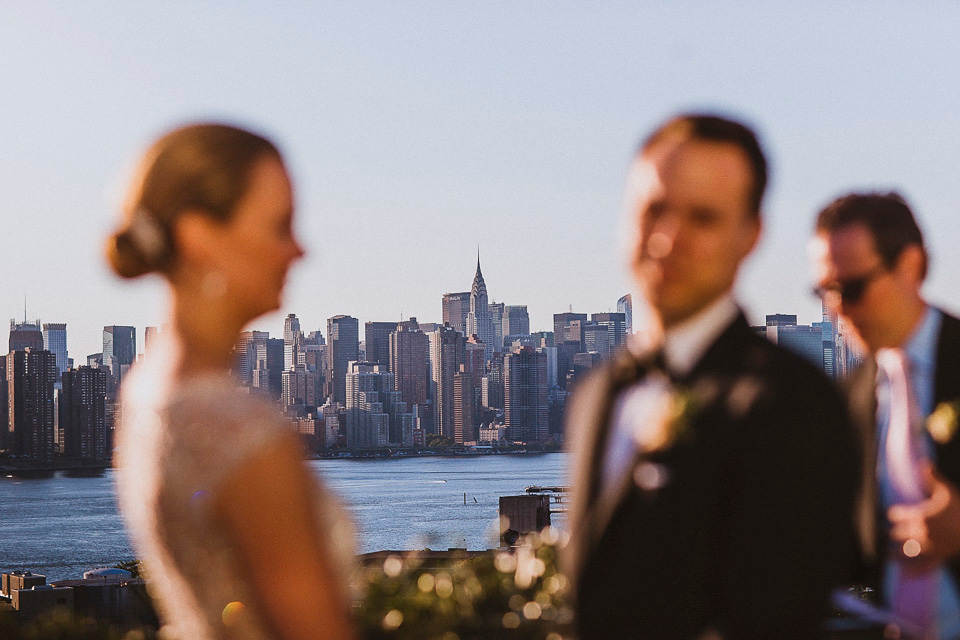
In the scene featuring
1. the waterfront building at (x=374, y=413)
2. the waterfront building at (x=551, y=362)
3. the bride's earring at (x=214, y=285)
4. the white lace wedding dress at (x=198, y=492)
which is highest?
the bride's earring at (x=214, y=285)

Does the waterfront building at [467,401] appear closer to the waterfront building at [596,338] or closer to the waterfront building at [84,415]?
the waterfront building at [596,338]

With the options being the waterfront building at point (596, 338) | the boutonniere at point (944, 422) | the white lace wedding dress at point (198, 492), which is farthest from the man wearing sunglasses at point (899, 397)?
the waterfront building at point (596, 338)

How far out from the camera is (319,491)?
1.72m

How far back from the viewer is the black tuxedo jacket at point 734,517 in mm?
1615

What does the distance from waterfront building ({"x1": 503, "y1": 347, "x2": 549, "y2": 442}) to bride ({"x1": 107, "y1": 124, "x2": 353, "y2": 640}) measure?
523ft

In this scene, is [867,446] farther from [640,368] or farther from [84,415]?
[84,415]

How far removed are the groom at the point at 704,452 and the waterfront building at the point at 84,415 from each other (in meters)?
136

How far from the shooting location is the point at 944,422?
2527mm

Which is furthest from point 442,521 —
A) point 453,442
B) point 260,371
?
→ point 453,442

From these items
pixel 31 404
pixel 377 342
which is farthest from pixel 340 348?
pixel 31 404

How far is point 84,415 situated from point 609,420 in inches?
5541

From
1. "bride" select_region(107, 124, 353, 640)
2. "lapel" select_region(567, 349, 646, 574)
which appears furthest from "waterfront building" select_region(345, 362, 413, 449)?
"bride" select_region(107, 124, 353, 640)

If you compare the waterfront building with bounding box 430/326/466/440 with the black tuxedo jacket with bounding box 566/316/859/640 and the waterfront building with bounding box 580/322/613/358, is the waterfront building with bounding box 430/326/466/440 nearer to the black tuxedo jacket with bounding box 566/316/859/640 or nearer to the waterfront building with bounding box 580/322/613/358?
the waterfront building with bounding box 580/322/613/358

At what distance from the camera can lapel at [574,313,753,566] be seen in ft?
5.89
